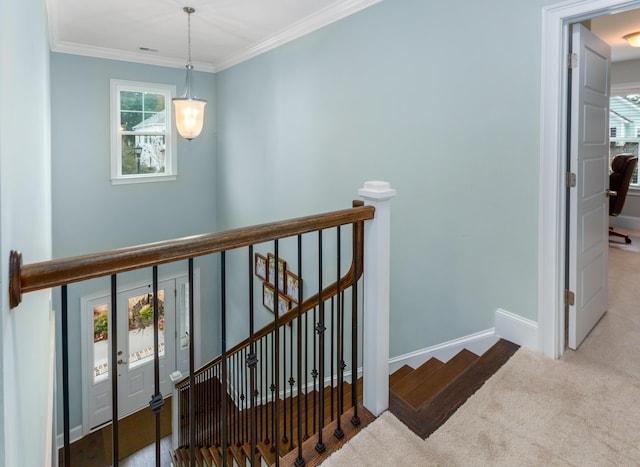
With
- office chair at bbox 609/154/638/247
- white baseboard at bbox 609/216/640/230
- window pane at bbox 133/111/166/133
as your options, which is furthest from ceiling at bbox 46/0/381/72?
white baseboard at bbox 609/216/640/230

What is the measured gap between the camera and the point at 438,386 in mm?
2330

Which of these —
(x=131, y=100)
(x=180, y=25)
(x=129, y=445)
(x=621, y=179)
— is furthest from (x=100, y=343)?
(x=621, y=179)

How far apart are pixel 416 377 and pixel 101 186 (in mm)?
4353

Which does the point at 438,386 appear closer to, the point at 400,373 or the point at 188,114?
the point at 400,373

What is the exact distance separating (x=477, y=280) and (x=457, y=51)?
145 cm

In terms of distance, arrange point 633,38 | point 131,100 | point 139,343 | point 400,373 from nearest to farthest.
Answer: point 400,373
point 633,38
point 131,100
point 139,343

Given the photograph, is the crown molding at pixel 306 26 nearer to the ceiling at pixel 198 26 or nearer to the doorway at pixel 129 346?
the ceiling at pixel 198 26

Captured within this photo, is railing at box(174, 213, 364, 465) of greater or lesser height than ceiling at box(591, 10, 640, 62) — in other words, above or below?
below

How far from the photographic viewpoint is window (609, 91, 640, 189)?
570 centimetres

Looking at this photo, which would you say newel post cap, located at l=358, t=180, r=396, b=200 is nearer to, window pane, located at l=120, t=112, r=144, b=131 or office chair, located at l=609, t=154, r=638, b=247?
window pane, located at l=120, t=112, r=144, b=131

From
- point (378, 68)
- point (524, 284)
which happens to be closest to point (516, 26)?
point (378, 68)

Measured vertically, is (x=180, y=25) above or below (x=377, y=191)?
above

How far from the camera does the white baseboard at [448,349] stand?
2.55 meters

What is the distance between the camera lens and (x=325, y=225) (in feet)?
5.14
